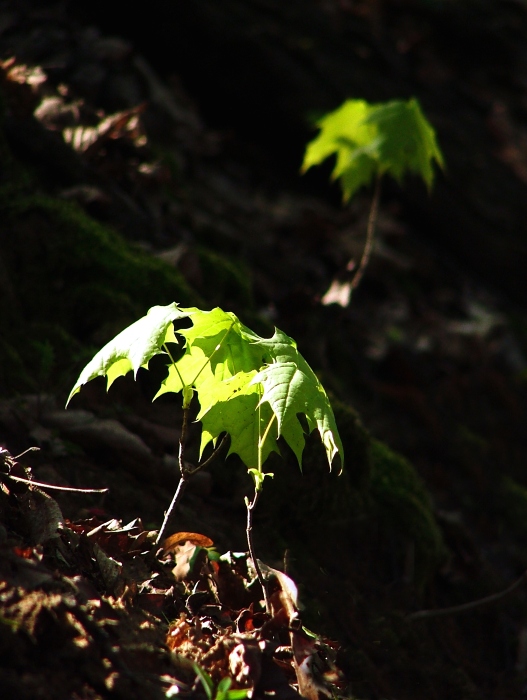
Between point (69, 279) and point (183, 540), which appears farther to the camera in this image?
point (69, 279)

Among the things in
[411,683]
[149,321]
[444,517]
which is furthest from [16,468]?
[444,517]

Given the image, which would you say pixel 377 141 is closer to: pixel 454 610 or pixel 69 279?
pixel 69 279

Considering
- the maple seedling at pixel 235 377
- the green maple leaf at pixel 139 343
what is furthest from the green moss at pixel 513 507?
the green maple leaf at pixel 139 343

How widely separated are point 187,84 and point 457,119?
2913 mm

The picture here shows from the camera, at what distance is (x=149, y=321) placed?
1.73 meters

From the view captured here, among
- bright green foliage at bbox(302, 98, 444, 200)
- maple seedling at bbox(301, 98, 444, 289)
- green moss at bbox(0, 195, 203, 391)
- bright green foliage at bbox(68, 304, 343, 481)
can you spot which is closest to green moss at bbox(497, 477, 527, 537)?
maple seedling at bbox(301, 98, 444, 289)

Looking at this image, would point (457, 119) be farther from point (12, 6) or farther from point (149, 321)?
point (149, 321)

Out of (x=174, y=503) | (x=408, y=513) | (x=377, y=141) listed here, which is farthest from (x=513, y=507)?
(x=174, y=503)

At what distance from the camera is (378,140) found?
3504mm

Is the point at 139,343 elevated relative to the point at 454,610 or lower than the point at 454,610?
elevated

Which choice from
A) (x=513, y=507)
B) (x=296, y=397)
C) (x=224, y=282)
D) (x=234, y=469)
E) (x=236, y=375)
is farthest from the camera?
(x=513, y=507)

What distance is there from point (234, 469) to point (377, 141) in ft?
6.47

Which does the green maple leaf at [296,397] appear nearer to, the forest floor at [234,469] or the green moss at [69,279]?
the forest floor at [234,469]

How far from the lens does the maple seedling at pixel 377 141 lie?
3467mm
